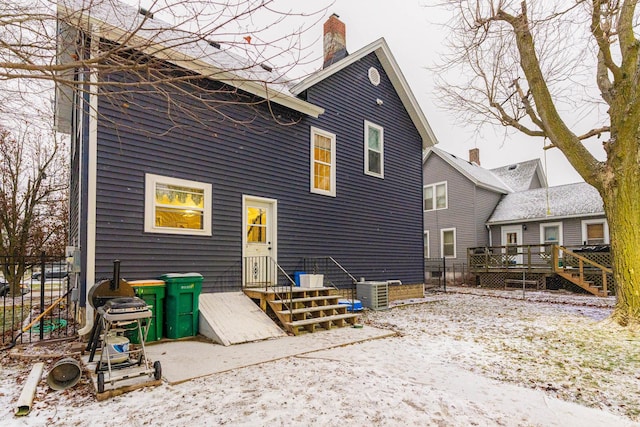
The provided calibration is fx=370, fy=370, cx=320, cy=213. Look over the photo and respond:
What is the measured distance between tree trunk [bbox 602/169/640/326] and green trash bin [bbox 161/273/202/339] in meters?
7.86

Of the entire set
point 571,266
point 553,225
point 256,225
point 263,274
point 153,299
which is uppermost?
point 553,225

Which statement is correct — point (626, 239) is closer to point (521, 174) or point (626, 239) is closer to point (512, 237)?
point (512, 237)

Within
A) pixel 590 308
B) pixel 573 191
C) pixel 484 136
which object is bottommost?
pixel 590 308

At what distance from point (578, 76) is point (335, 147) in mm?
6667

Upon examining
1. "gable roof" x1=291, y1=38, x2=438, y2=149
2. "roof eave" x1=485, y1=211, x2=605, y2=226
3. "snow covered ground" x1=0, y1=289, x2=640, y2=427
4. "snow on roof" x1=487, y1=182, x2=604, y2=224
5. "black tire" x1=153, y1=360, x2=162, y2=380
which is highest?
"gable roof" x1=291, y1=38, x2=438, y2=149

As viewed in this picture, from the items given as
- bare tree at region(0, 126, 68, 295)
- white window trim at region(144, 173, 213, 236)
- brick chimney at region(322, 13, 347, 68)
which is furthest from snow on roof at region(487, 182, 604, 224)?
bare tree at region(0, 126, 68, 295)

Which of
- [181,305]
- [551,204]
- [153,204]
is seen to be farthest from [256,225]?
[551,204]

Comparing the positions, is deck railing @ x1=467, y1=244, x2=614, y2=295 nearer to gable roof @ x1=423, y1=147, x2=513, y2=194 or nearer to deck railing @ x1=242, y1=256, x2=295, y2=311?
gable roof @ x1=423, y1=147, x2=513, y2=194

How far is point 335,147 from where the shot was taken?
32.9 ft

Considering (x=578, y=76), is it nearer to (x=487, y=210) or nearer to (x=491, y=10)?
(x=491, y=10)

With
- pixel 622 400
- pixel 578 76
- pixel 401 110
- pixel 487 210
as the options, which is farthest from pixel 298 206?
pixel 487 210

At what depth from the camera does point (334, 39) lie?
11086 millimetres

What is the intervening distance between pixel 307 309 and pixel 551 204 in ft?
51.8

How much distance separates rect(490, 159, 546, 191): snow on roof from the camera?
72.9ft
